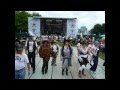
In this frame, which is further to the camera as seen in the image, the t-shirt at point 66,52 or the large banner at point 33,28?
the t-shirt at point 66,52

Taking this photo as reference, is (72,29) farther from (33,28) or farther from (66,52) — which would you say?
(33,28)

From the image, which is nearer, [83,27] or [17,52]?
[17,52]

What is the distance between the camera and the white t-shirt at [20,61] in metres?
8.48

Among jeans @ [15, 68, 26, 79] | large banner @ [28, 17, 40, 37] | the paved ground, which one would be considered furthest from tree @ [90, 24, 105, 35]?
jeans @ [15, 68, 26, 79]

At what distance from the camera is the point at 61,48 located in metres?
9.47

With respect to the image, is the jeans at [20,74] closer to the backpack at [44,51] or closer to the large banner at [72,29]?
the backpack at [44,51]

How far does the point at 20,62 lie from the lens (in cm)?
870

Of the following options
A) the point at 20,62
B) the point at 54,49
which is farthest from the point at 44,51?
the point at 20,62

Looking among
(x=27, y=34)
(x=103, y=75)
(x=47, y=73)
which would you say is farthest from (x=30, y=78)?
(x=103, y=75)

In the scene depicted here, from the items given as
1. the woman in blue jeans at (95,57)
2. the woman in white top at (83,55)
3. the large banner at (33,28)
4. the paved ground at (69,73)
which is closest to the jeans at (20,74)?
the paved ground at (69,73)

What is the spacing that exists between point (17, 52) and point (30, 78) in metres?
0.77

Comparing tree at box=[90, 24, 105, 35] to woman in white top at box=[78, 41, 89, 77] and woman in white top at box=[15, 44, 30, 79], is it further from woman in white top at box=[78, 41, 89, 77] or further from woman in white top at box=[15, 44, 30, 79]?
woman in white top at box=[15, 44, 30, 79]
